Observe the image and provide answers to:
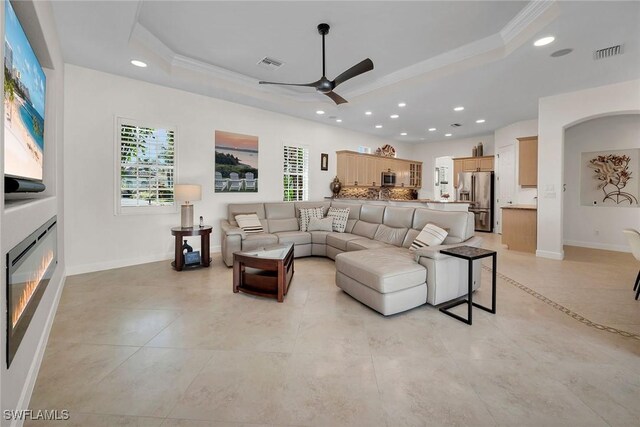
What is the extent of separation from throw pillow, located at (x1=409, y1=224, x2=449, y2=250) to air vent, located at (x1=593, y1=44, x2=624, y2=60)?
2.97 meters

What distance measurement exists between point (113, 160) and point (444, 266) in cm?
473

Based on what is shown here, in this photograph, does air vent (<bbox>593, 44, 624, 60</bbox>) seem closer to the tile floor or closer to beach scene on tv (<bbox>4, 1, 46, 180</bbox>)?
the tile floor

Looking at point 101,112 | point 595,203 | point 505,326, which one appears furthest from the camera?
point 595,203

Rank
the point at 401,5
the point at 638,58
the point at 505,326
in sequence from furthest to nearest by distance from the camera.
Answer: the point at 638,58 → the point at 401,5 → the point at 505,326

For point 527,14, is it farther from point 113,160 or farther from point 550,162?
point 113,160

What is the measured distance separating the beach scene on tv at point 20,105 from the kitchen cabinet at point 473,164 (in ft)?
30.0

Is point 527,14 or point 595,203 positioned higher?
point 527,14

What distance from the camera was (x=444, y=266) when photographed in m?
2.87

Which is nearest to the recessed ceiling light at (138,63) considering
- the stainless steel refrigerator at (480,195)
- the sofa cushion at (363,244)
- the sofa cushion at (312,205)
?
the sofa cushion at (312,205)

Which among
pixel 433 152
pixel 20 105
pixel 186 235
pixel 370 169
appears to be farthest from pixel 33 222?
pixel 433 152

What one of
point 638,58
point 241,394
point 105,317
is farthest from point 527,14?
point 105,317

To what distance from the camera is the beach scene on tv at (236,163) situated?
5312 millimetres

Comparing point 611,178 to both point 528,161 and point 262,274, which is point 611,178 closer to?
point 528,161

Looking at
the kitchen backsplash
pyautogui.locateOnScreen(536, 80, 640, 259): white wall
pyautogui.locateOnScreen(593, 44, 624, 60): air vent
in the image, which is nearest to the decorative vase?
the kitchen backsplash
